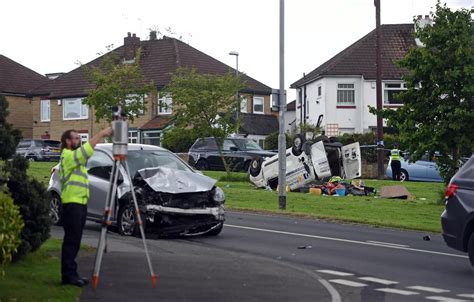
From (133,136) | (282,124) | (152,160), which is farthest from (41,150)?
(152,160)

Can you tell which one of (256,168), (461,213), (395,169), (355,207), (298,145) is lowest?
(355,207)

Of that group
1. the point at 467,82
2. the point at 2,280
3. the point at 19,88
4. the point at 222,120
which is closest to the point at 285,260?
the point at 2,280

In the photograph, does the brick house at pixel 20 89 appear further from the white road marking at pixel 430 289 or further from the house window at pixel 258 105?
the white road marking at pixel 430 289

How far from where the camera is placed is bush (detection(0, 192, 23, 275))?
8.70 metres

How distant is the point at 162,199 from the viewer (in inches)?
633

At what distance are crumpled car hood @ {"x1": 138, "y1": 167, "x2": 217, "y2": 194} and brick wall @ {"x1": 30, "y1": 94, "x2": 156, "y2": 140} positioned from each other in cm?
4318

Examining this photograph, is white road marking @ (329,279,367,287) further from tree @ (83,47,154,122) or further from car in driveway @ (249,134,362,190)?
tree @ (83,47,154,122)

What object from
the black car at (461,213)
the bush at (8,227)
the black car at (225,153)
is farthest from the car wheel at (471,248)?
the black car at (225,153)

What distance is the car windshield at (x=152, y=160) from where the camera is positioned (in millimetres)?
17562

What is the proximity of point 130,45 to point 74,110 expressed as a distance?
6368 millimetres

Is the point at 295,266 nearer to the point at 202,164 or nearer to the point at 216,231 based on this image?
the point at 216,231

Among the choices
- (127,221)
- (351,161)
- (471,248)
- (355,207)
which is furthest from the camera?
(351,161)

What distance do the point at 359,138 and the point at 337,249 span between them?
1205 inches

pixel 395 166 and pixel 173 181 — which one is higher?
pixel 173 181
